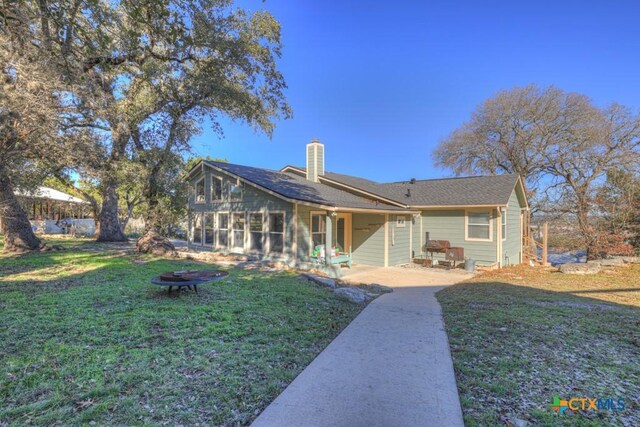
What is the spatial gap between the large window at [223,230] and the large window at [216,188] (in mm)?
846

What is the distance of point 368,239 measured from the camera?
514 inches

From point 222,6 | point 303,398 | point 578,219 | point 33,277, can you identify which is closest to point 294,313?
Answer: point 303,398

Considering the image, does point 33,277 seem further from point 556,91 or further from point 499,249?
point 556,91

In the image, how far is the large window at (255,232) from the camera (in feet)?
41.6

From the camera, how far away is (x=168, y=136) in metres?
12.2

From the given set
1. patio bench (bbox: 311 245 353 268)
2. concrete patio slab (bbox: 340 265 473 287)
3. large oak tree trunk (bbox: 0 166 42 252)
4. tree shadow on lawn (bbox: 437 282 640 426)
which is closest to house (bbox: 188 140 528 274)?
patio bench (bbox: 311 245 353 268)

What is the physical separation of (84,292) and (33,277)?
264 centimetres

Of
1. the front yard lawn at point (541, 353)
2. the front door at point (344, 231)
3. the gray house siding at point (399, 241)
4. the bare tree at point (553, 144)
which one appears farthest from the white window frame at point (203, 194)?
the bare tree at point (553, 144)

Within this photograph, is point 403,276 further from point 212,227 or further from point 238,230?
point 212,227

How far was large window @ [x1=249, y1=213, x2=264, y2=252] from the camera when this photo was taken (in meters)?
12.7

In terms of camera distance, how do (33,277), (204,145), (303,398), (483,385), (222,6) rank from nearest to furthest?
(303,398)
(483,385)
(33,277)
(222,6)
(204,145)

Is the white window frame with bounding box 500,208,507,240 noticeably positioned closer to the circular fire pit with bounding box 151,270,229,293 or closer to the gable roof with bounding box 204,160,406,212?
the gable roof with bounding box 204,160,406,212

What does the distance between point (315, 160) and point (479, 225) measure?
25.5 ft

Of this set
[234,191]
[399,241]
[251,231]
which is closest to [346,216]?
[399,241]
